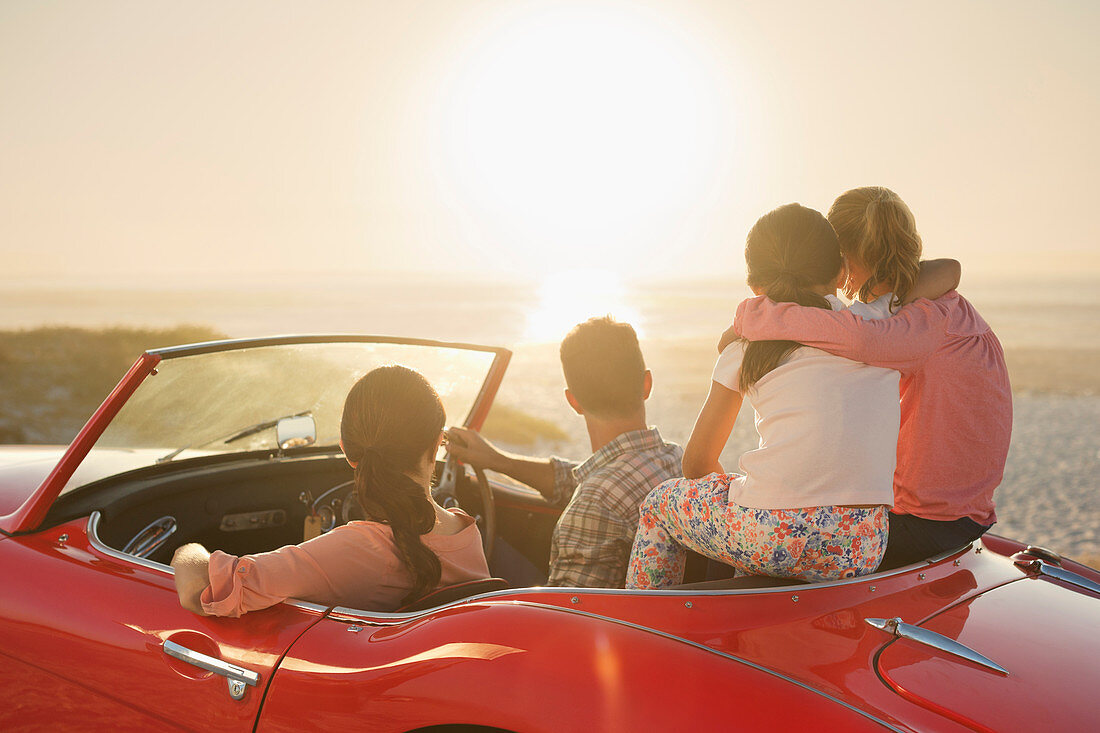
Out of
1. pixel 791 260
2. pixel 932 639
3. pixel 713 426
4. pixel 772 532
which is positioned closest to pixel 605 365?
pixel 713 426

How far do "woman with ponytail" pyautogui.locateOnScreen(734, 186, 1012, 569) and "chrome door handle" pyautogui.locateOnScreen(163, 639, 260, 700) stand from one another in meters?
1.50

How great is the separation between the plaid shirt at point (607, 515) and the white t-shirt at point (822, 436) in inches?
16.9

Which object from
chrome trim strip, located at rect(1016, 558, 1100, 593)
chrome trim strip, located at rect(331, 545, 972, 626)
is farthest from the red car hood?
chrome trim strip, located at rect(1016, 558, 1100, 593)

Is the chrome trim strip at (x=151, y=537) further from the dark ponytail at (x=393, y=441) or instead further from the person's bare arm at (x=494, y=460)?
the dark ponytail at (x=393, y=441)

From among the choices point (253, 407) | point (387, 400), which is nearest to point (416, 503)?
point (387, 400)

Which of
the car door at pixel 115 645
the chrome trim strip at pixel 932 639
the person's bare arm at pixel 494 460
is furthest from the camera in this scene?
the person's bare arm at pixel 494 460

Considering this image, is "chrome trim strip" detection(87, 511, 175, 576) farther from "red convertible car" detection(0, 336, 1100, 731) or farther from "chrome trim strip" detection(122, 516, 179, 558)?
"chrome trim strip" detection(122, 516, 179, 558)

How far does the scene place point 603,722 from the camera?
1668mm

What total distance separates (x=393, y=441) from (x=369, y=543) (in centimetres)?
28

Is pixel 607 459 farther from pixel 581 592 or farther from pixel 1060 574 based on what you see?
pixel 1060 574

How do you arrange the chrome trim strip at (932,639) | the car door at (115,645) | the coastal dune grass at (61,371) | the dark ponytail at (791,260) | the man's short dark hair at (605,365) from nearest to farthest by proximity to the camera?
the chrome trim strip at (932,639), the car door at (115,645), the dark ponytail at (791,260), the man's short dark hair at (605,365), the coastal dune grass at (61,371)

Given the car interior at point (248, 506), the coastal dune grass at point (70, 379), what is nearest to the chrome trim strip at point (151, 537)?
the car interior at point (248, 506)

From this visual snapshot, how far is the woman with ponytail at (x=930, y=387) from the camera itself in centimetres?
239

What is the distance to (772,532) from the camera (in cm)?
210
